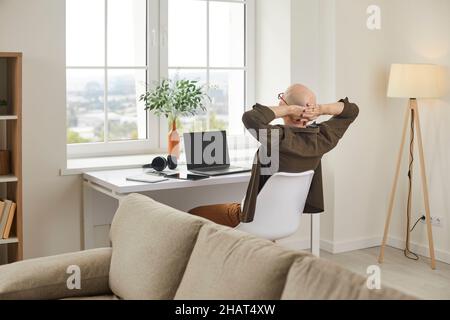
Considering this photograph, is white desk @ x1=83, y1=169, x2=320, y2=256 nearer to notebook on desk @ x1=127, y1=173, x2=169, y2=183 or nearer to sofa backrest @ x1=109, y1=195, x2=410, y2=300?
notebook on desk @ x1=127, y1=173, x2=169, y2=183

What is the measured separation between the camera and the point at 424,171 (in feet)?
15.6

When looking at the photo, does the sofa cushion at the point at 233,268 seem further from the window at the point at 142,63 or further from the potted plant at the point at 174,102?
the window at the point at 142,63

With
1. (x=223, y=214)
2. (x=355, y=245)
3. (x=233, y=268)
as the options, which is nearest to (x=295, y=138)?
(x=223, y=214)

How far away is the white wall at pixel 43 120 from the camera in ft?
13.1

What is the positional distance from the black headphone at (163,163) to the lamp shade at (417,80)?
159 centimetres

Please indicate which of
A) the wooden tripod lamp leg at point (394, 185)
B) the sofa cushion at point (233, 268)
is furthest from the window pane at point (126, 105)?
the sofa cushion at point (233, 268)

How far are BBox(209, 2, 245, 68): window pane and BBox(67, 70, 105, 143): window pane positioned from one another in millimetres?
889

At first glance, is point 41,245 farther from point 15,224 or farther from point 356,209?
point 356,209

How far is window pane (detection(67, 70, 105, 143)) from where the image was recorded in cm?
460

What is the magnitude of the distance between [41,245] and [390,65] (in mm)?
2754

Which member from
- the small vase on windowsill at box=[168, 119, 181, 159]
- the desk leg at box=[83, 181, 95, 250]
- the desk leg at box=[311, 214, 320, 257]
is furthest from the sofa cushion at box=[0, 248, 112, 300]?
the desk leg at box=[311, 214, 320, 257]
